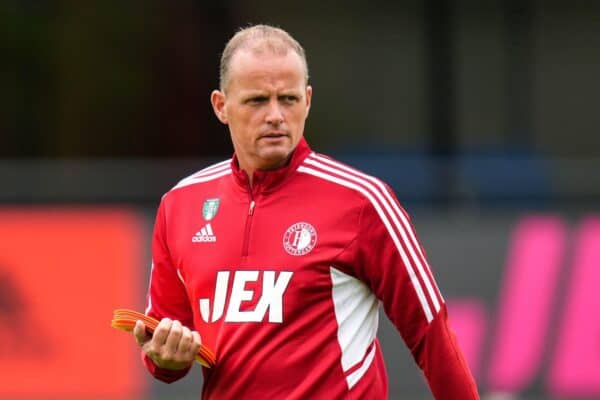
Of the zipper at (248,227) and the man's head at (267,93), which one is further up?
the man's head at (267,93)

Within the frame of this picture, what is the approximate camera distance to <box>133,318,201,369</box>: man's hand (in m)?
4.26

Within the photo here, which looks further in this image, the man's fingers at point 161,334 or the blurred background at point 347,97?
the blurred background at point 347,97

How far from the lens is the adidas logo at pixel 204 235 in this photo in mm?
4590

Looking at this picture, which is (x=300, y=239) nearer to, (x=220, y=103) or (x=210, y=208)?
(x=210, y=208)

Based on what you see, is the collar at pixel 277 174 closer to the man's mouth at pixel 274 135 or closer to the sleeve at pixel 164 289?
the man's mouth at pixel 274 135

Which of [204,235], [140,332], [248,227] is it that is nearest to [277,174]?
[248,227]

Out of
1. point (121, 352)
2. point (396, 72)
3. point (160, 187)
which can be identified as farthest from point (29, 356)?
point (396, 72)

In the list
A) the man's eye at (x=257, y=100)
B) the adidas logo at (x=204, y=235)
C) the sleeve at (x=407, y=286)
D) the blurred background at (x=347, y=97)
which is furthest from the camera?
the blurred background at (x=347, y=97)

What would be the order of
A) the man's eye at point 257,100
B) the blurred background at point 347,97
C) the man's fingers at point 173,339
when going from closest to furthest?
the man's fingers at point 173,339 → the man's eye at point 257,100 → the blurred background at point 347,97

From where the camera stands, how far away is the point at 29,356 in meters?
10.7

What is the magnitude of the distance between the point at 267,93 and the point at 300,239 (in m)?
0.46

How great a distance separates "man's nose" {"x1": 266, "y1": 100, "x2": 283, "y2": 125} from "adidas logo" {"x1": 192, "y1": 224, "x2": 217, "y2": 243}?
0.41 m

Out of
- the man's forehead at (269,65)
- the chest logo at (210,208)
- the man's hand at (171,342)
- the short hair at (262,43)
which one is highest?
the short hair at (262,43)

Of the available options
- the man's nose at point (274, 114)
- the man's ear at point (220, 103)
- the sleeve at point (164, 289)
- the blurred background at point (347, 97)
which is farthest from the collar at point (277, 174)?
the blurred background at point (347, 97)
